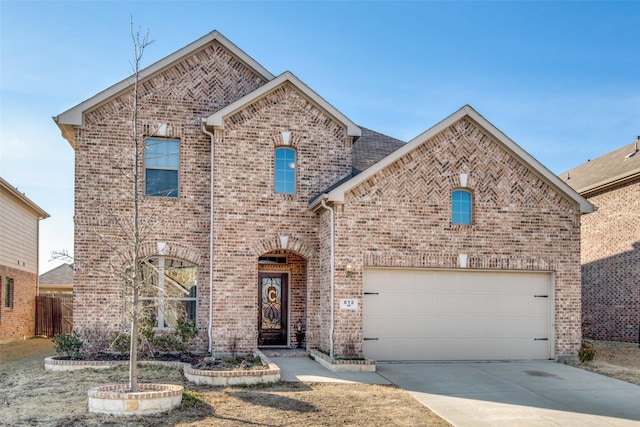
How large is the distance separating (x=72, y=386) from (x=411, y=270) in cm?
772

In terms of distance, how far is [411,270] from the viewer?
14.4 metres

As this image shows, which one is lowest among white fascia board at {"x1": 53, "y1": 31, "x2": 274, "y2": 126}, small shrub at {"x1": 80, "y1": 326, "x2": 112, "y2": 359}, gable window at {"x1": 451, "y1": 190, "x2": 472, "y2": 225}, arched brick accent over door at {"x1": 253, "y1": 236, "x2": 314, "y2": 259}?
small shrub at {"x1": 80, "y1": 326, "x2": 112, "y2": 359}

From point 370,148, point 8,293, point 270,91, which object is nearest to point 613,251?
point 370,148

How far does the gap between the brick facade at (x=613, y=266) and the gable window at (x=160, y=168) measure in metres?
13.5

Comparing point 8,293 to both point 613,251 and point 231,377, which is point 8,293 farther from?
point 613,251

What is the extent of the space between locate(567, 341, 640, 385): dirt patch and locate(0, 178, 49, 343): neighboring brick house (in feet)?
60.4

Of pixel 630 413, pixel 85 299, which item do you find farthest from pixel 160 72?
pixel 630 413

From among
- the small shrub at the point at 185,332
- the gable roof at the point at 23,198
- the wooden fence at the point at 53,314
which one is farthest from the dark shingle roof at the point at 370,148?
the wooden fence at the point at 53,314

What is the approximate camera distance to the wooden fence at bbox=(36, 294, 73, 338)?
23.5 m

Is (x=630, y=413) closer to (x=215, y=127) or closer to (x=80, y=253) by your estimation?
(x=215, y=127)

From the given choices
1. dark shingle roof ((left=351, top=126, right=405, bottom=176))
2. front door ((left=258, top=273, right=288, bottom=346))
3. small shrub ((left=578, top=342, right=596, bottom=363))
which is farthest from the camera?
dark shingle roof ((left=351, top=126, right=405, bottom=176))

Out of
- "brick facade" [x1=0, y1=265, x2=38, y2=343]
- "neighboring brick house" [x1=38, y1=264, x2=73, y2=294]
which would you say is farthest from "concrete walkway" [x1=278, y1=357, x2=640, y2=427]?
"neighboring brick house" [x1=38, y1=264, x2=73, y2=294]

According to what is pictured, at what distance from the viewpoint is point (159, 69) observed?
15492 millimetres

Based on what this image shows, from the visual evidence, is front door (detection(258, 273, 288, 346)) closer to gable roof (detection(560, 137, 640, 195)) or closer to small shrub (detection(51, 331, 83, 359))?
small shrub (detection(51, 331, 83, 359))
